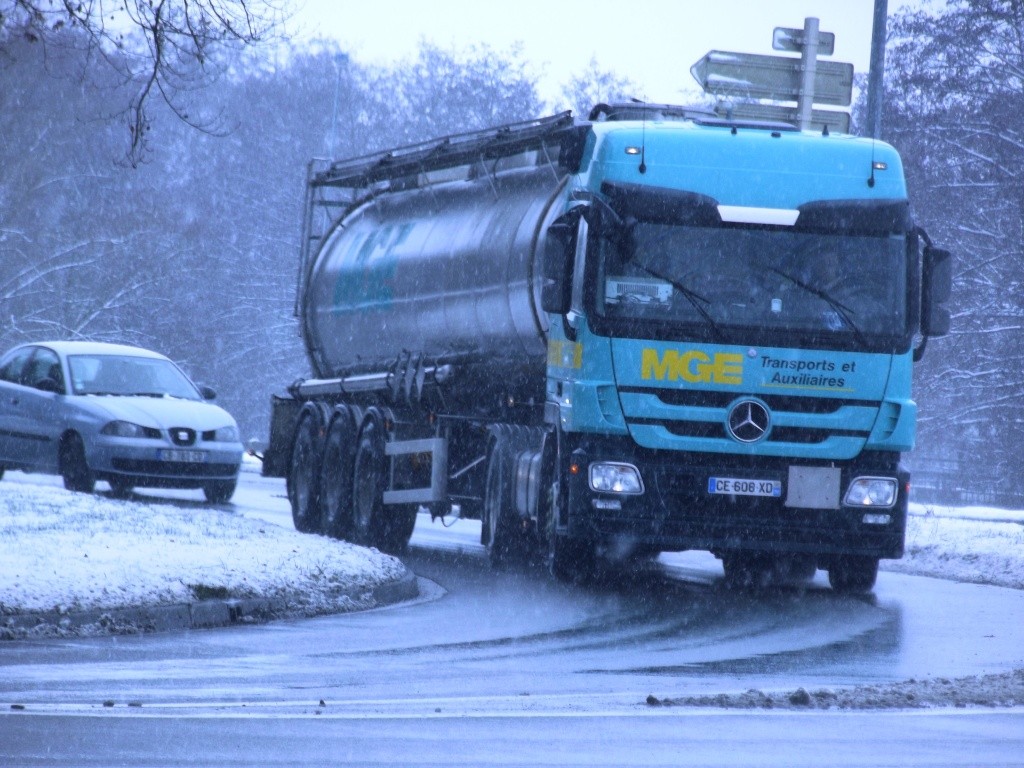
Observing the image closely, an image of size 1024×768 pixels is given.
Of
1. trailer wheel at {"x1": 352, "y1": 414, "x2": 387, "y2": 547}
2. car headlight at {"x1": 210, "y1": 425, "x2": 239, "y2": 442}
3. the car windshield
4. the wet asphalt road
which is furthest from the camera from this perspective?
the car windshield

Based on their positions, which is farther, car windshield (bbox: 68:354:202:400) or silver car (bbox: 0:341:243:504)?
car windshield (bbox: 68:354:202:400)

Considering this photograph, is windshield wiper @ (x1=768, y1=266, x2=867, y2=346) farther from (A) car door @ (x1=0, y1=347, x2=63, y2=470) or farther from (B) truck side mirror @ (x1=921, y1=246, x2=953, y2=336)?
(A) car door @ (x1=0, y1=347, x2=63, y2=470)

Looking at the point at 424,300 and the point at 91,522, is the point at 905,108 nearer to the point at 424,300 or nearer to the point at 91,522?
the point at 424,300

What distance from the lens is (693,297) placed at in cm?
1314

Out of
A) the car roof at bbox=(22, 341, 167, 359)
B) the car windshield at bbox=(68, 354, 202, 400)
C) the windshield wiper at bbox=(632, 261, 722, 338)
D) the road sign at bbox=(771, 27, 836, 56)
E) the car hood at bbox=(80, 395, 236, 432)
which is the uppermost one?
the road sign at bbox=(771, 27, 836, 56)

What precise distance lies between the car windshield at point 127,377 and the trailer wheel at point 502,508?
26.9ft

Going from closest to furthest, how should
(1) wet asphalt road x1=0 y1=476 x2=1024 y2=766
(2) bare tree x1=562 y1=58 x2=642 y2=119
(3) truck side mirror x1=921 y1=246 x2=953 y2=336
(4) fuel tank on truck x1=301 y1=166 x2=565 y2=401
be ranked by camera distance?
(1) wet asphalt road x1=0 y1=476 x2=1024 y2=766 → (3) truck side mirror x1=921 y1=246 x2=953 y2=336 → (4) fuel tank on truck x1=301 y1=166 x2=565 y2=401 → (2) bare tree x1=562 y1=58 x2=642 y2=119

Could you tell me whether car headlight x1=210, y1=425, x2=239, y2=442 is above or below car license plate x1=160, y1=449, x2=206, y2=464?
above

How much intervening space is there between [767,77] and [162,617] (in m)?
11.2

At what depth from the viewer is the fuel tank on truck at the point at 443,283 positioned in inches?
618

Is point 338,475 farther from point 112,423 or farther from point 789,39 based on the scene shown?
point 789,39

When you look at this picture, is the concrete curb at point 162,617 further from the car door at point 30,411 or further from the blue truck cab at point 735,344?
the car door at point 30,411

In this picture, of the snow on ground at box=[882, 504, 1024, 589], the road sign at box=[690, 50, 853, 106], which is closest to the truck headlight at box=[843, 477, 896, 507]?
the snow on ground at box=[882, 504, 1024, 589]

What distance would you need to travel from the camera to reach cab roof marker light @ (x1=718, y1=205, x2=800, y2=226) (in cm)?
1328
